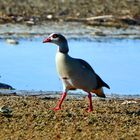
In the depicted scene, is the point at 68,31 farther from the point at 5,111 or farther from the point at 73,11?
the point at 5,111

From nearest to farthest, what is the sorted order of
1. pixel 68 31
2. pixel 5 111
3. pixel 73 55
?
pixel 5 111
pixel 73 55
pixel 68 31

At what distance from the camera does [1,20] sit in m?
28.2

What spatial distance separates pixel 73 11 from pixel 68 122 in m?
20.7

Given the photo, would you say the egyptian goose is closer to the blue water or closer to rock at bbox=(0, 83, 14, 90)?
rock at bbox=(0, 83, 14, 90)

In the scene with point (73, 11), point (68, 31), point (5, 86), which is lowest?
point (73, 11)

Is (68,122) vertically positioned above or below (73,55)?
above

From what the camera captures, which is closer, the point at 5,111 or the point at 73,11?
the point at 5,111

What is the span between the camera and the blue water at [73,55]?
15.9m

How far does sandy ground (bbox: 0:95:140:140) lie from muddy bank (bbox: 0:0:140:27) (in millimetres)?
16376

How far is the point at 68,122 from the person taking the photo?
10.6 meters

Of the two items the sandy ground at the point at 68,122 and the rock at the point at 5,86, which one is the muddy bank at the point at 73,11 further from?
the sandy ground at the point at 68,122

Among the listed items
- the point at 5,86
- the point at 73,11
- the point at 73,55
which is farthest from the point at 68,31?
the point at 5,86

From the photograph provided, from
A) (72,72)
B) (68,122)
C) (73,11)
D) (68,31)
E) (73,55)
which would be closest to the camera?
(68,122)

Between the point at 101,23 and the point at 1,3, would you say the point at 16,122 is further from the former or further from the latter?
the point at 1,3
